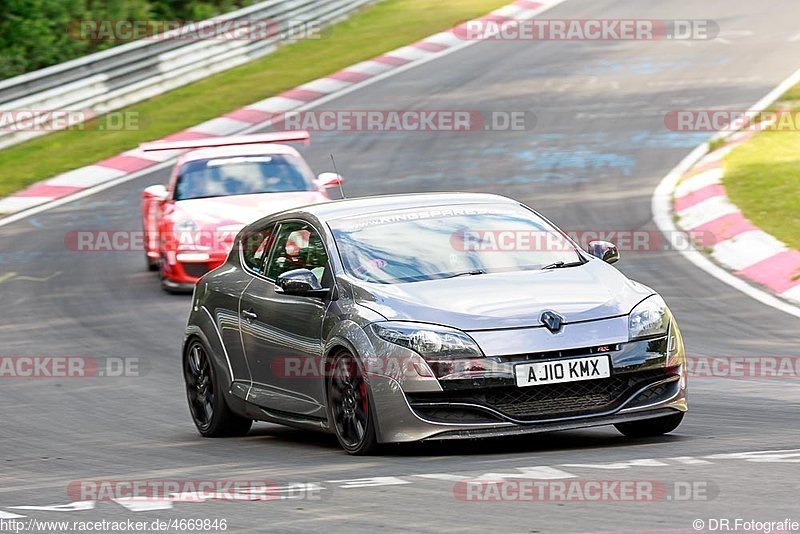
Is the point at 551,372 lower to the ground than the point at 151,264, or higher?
higher

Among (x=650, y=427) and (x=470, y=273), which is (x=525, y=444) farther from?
(x=470, y=273)

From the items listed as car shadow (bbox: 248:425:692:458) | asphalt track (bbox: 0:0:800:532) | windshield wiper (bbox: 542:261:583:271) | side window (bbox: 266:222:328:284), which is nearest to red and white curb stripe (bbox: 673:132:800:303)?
asphalt track (bbox: 0:0:800:532)

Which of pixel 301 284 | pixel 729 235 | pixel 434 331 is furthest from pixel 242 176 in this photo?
pixel 434 331

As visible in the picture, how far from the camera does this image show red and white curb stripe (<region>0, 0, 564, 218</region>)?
2231 cm

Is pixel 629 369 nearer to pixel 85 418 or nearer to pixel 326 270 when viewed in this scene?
pixel 326 270

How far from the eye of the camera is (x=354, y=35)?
32688 millimetres

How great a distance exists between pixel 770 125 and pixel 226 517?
16519mm

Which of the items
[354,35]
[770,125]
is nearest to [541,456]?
[770,125]

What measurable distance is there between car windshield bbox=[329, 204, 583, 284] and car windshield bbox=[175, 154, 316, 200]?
7.52 meters

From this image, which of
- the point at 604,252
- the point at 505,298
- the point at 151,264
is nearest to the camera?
the point at 505,298

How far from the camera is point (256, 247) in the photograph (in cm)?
972

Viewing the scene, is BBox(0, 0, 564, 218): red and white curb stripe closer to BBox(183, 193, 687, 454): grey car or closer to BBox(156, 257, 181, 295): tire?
BBox(156, 257, 181, 295): tire

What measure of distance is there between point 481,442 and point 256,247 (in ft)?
6.83

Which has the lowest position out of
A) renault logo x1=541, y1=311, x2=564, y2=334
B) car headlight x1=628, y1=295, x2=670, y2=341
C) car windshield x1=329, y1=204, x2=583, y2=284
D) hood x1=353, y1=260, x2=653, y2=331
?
car headlight x1=628, y1=295, x2=670, y2=341
